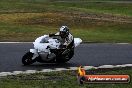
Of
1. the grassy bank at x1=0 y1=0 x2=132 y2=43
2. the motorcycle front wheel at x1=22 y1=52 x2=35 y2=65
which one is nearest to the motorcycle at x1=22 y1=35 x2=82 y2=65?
the motorcycle front wheel at x1=22 y1=52 x2=35 y2=65

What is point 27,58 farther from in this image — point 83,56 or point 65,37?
point 83,56

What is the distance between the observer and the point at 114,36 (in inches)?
1090

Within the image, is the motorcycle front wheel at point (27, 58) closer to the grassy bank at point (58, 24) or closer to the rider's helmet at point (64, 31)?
the rider's helmet at point (64, 31)

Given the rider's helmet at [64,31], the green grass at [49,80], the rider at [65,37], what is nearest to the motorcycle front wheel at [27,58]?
the rider at [65,37]

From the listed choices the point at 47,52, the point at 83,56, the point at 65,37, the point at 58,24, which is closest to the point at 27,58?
the point at 47,52

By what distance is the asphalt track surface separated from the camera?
56.9ft

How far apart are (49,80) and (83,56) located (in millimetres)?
5505

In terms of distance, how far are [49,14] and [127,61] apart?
16363mm

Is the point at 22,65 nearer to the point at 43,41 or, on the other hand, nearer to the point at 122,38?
the point at 43,41

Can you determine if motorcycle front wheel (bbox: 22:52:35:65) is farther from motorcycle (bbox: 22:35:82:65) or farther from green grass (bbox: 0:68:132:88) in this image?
green grass (bbox: 0:68:132:88)

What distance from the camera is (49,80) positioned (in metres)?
14.3

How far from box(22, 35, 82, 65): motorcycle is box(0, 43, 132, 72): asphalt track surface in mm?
232

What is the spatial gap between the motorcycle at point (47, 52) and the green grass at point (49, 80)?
1.80m

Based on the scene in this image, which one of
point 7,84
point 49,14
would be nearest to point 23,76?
point 7,84
